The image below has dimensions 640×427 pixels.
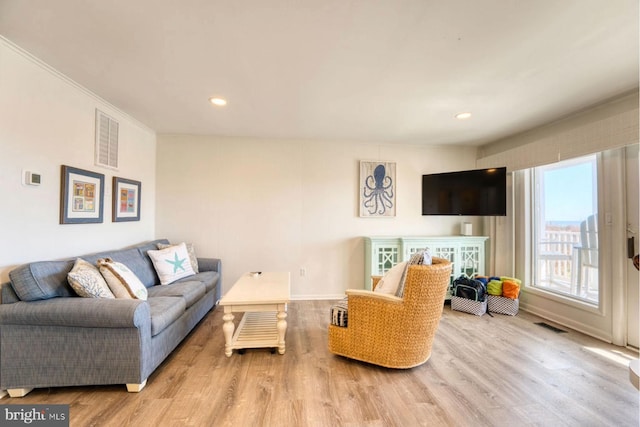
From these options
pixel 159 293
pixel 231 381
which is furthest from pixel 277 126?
pixel 231 381

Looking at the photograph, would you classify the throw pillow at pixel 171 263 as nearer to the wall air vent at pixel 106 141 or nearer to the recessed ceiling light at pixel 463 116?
the wall air vent at pixel 106 141

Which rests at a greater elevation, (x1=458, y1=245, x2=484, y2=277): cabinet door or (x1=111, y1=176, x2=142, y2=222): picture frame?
(x1=111, y1=176, x2=142, y2=222): picture frame

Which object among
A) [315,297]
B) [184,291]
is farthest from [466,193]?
[184,291]

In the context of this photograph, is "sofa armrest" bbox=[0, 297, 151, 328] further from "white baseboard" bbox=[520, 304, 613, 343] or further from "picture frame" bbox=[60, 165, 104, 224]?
"white baseboard" bbox=[520, 304, 613, 343]

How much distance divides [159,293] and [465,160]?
4.48 m

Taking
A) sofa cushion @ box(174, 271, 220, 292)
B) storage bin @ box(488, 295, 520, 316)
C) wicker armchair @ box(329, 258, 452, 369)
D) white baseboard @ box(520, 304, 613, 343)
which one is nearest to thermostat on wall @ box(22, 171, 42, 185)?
sofa cushion @ box(174, 271, 220, 292)

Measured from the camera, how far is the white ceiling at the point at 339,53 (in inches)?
54.2

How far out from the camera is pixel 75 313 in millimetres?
1594

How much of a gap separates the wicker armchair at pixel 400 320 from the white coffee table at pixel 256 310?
59 cm

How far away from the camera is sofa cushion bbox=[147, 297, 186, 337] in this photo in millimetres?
1832

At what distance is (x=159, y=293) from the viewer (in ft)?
7.84

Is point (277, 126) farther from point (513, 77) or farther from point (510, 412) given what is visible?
point (510, 412)

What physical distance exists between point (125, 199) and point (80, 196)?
605 mm

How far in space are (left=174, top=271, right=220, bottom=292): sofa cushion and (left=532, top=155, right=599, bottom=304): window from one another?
4051 millimetres
